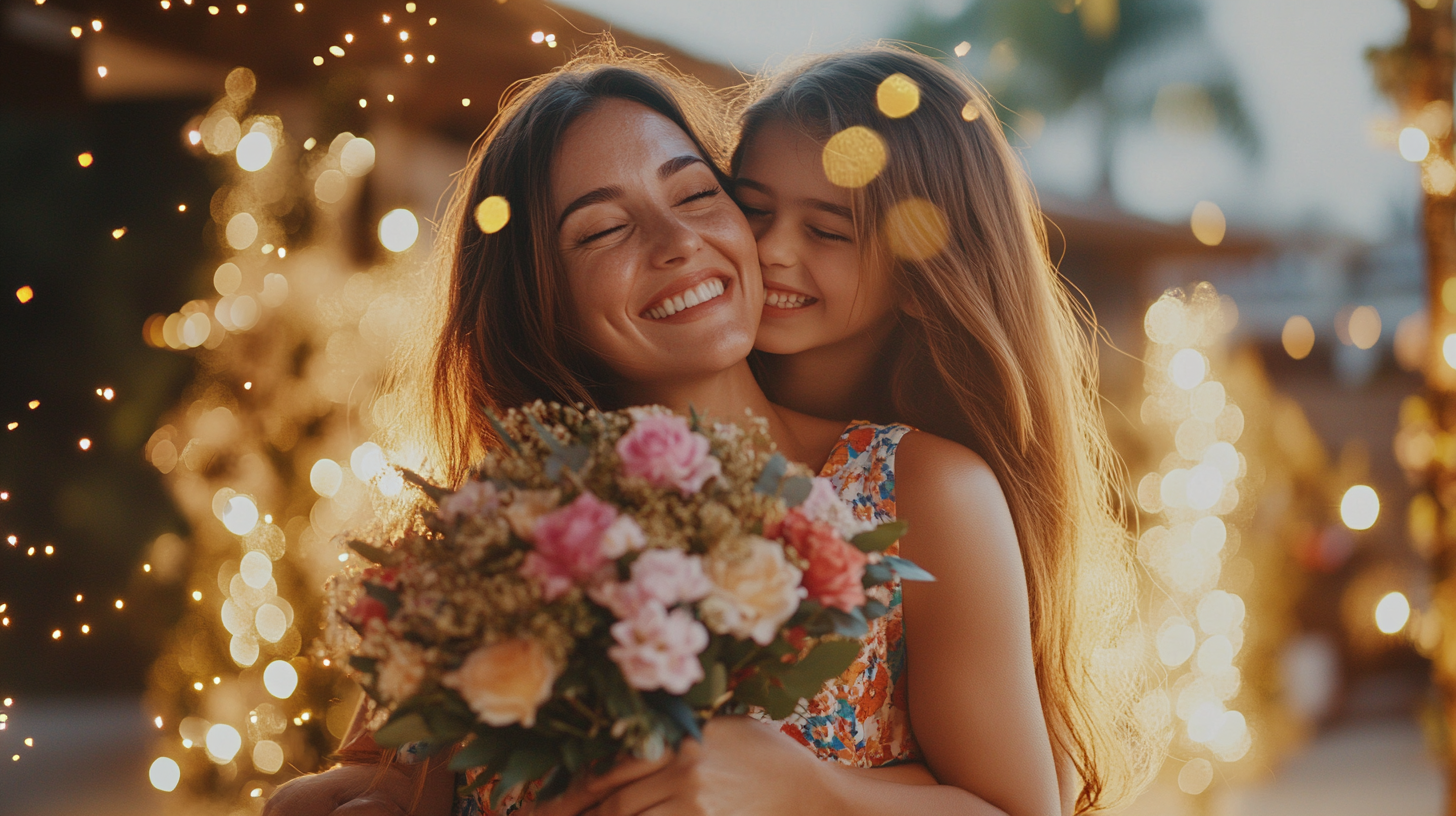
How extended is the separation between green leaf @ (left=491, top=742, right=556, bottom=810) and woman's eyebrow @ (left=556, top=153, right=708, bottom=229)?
1.05 metres

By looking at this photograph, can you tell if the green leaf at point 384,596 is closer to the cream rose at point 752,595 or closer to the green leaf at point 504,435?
the green leaf at point 504,435

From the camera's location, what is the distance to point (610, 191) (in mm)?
1897

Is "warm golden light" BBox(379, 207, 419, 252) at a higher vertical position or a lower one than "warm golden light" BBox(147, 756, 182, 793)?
higher

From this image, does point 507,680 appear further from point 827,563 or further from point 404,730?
point 827,563

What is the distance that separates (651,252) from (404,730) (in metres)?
0.97

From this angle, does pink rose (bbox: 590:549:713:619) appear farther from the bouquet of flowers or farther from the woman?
the woman

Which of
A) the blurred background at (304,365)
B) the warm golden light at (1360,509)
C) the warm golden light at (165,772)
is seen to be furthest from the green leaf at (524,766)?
the warm golden light at (1360,509)

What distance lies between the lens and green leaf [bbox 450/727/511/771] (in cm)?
123

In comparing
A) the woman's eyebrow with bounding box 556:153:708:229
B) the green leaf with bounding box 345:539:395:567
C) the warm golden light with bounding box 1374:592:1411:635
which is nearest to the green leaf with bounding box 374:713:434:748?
the green leaf with bounding box 345:539:395:567

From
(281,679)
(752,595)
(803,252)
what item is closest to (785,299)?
(803,252)

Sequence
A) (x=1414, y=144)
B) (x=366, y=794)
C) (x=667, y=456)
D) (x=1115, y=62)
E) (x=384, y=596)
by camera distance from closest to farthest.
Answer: (x=667, y=456) < (x=384, y=596) < (x=366, y=794) < (x=1414, y=144) < (x=1115, y=62)

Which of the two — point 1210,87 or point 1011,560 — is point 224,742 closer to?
point 1011,560

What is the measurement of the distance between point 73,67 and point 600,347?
6153 millimetres

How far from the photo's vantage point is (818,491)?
1359mm
